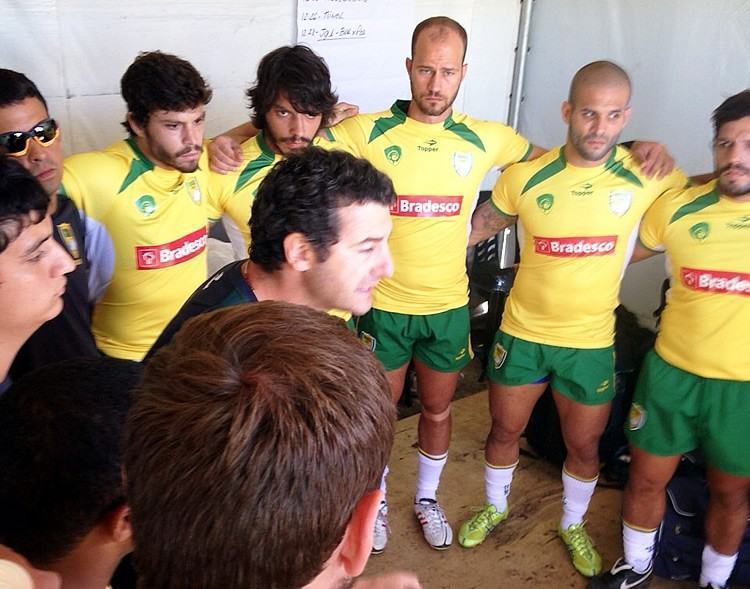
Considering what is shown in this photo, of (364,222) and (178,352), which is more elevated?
(178,352)

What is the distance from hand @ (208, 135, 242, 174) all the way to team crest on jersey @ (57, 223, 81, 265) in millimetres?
637

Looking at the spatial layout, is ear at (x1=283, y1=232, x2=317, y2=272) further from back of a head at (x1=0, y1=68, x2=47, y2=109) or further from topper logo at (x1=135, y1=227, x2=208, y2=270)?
back of a head at (x1=0, y1=68, x2=47, y2=109)

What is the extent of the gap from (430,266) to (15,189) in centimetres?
143

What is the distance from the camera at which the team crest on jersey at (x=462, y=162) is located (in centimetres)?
250

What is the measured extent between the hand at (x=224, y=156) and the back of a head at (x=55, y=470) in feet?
4.96

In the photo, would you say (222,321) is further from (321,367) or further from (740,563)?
(740,563)

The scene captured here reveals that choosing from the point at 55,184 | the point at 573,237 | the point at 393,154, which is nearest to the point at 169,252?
the point at 55,184

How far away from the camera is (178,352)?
739mm

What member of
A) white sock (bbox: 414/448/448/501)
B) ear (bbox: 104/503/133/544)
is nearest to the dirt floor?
white sock (bbox: 414/448/448/501)

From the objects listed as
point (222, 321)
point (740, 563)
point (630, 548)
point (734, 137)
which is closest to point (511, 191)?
point (734, 137)

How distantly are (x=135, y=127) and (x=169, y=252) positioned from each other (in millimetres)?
408

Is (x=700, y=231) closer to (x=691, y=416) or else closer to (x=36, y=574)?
(x=691, y=416)

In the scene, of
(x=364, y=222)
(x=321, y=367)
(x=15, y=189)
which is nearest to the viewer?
(x=321, y=367)

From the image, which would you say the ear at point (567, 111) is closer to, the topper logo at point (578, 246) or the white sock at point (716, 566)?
the topper logo at point (578, 246)
